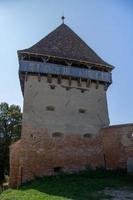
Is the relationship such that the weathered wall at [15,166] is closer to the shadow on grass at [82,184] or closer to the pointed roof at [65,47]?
the shadow on grass at [82,184]

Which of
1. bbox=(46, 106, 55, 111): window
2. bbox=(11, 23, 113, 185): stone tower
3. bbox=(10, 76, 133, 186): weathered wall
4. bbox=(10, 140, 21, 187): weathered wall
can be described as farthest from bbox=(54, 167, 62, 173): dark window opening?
bbox=(46, 106, 55, 111): window

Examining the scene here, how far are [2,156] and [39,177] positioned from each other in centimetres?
828

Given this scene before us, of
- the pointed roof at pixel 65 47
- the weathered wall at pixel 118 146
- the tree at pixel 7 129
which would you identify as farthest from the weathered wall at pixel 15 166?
the tree at pixel 7 129

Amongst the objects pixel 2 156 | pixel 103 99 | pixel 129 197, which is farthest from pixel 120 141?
pixel 2 156

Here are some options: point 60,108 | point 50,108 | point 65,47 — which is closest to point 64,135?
point 60,108

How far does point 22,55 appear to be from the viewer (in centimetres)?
1936

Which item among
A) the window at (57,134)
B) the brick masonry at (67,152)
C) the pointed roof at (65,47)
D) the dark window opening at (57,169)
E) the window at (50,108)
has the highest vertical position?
the pointed roof at (65,47)

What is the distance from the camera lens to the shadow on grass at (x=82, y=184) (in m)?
12.6

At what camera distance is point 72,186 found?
14.0 meters

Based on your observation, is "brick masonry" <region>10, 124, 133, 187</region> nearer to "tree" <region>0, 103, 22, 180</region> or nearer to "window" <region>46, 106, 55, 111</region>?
"window" <region>46, 106, 55, 111</region>

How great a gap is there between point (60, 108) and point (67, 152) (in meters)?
2.57

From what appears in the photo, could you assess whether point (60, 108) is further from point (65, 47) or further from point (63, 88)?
point (65, 47)

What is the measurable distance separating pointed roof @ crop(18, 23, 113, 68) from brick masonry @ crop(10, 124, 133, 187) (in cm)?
451

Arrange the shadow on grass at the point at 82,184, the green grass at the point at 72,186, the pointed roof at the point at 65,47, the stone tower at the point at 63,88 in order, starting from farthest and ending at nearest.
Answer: the pointed roof at the point at 65,47 → the stone tower at the point at 63,88 → the shadow on grass at the point at 82,184 → the green grass at the point at 72,186
